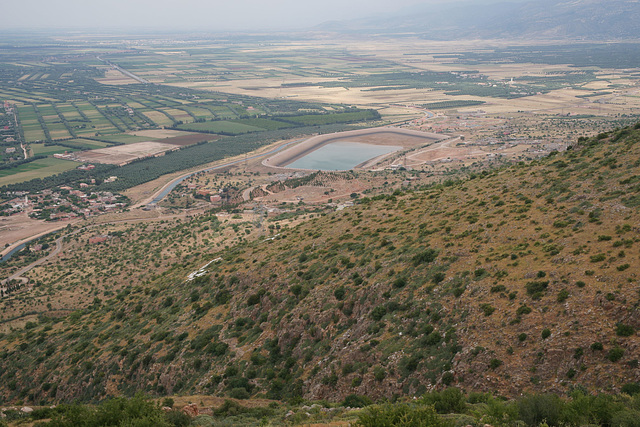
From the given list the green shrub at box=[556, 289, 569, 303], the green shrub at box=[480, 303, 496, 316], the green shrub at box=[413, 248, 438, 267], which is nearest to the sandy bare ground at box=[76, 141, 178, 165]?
the green shrub at box=[413, 248, 438, 267]

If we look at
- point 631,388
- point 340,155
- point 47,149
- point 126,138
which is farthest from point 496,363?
point 126,138

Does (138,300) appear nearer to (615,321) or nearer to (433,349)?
(433,349)

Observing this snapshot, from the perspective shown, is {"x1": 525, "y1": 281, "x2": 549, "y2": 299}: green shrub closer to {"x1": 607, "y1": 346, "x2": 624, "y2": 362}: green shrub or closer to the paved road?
{"x1": 607, "y1": 346, "x2": 624, "y2": 362}: green shrub

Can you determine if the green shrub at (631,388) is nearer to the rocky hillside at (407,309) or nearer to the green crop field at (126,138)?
the rocky hillside at (407,309)

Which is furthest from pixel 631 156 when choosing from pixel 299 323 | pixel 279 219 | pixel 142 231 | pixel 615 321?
pixel 142 231

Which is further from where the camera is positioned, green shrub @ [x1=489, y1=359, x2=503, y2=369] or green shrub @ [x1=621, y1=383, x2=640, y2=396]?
green shrub @ [x1=489, y1=359, x2=503, y2=369]

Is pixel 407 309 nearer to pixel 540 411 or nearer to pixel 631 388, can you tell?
pixel 540 411
